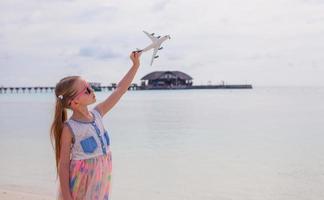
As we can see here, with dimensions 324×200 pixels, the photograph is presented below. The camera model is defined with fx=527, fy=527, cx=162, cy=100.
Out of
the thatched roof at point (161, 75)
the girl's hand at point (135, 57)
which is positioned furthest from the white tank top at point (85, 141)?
the thatched roof at point (161, 75)

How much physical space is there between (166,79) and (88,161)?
109879 mm

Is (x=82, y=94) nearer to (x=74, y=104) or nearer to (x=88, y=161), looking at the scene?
(x=74, y=104)

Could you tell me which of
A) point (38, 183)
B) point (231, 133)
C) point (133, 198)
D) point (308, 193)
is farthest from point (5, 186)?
point (231, 133)

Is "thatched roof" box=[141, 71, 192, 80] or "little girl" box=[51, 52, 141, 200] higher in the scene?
"thatched roof" box=[141, 71, 192, 80]

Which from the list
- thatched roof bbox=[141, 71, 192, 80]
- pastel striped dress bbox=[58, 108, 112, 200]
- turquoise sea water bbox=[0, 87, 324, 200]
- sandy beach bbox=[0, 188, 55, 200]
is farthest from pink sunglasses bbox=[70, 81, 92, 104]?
thatched roof bbox=[141, 71, 192, 80]

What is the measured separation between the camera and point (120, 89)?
3.26 meters

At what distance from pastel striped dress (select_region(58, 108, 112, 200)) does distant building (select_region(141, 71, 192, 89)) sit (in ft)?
352

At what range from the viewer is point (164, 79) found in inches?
4439

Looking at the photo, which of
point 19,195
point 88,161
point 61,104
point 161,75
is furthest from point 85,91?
point 161,75

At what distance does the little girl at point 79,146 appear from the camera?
2.84m

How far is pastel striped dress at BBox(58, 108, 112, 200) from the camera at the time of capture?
9.34ft

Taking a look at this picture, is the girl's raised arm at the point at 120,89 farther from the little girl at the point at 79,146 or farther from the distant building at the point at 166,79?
the distant building at the point at 166,79

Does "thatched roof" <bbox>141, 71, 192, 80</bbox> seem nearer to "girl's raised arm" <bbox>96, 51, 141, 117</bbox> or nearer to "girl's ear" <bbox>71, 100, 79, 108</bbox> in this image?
"girl's raised arm" <bbox>96, 51, 141, 117</bbox>

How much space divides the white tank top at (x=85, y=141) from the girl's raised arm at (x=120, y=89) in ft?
0.82
